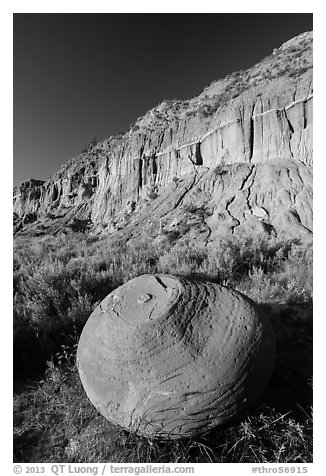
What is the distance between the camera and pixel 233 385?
2043 mm

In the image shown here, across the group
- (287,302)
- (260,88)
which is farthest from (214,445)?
(260,88)

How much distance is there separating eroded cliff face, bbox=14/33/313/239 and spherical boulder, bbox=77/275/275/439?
9237 mm

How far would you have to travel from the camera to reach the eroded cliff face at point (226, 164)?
12.7 metres

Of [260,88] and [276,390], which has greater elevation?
[260,88]

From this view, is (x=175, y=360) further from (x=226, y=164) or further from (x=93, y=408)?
(x=226, y=164)

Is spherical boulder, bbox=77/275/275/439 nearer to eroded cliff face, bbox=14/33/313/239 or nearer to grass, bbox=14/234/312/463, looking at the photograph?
grass, bbox=14/234/312/463

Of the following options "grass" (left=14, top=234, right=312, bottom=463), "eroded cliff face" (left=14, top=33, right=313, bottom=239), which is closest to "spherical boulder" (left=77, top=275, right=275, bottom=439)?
"grass" (left=14, top=234, right=312, bottom=463)

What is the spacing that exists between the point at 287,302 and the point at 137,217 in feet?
51.4

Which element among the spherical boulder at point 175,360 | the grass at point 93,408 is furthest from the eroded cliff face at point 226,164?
the spherical boulder at point 175,360

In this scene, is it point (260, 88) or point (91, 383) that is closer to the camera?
point (91, 383)

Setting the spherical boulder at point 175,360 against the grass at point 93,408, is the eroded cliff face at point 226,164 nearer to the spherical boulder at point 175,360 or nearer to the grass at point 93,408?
the grass at point 93,408
